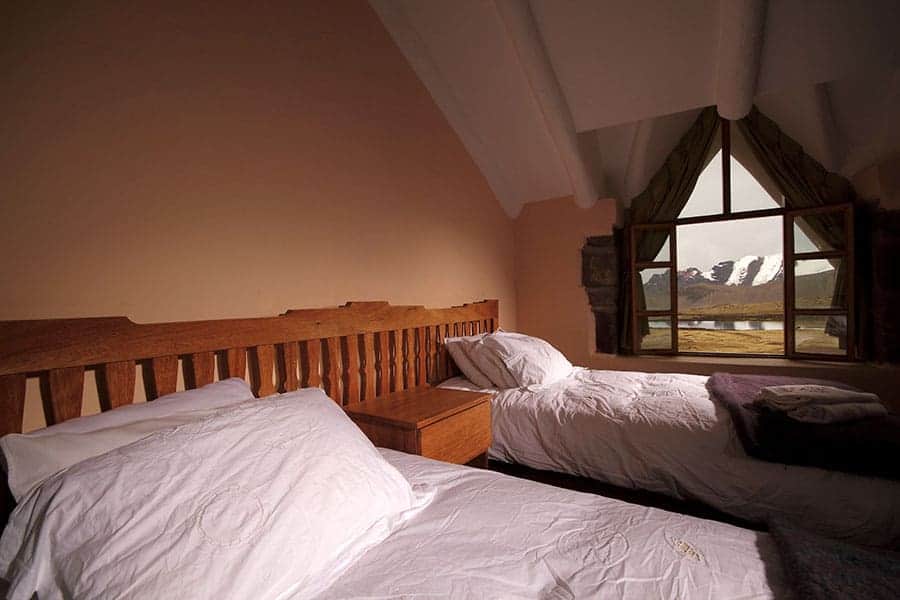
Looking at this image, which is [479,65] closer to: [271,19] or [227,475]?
[271,19]

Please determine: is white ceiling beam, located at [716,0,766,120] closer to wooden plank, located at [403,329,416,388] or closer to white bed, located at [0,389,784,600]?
wooden plank, located at [403,329,416,388]

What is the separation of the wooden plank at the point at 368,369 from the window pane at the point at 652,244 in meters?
2.58

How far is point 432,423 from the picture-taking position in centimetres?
162

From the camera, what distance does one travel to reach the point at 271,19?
1.67 meters

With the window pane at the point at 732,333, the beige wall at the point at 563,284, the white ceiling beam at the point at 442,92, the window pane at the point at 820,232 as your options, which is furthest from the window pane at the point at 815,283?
the white ceiling beam at the point at 442,92

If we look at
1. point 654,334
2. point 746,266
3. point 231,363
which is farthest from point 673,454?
point 746,266

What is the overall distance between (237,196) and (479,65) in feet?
5.88

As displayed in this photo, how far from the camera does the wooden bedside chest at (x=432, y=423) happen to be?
5.22 ft

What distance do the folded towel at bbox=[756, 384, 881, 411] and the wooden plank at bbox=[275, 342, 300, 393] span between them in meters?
1.81

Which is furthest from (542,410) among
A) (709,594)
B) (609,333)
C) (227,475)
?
(609,333)

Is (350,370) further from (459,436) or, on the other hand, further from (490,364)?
(490,364)

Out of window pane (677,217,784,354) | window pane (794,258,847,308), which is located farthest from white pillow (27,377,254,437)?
window pane (794,258,847,308)

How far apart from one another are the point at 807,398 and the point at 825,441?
23 centimetres

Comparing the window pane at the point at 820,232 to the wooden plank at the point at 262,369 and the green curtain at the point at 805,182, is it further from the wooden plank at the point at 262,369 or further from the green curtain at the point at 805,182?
the wooden plank at the point at 262,369
